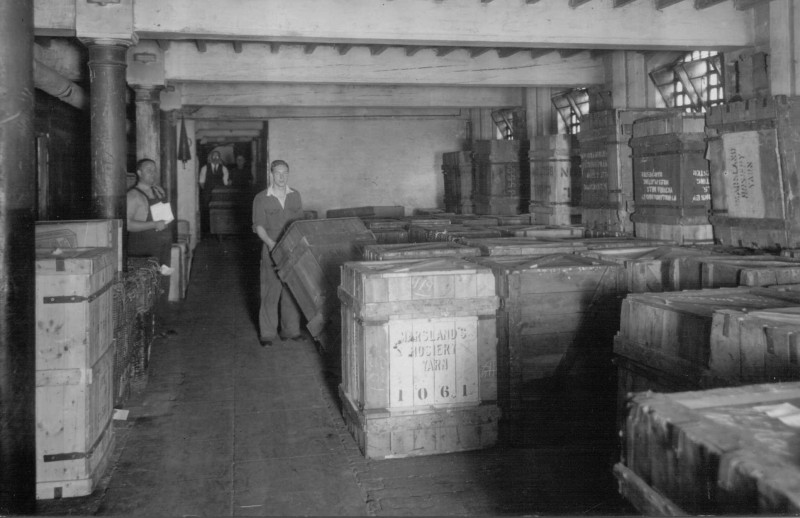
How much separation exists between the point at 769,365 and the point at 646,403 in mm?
1085

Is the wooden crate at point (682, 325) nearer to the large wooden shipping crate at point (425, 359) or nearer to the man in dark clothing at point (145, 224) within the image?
the large wooden shipping crate at point (425, 359)

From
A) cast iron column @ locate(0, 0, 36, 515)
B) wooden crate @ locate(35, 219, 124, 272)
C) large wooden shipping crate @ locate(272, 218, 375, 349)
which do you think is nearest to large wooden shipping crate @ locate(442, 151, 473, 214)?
large wooden shipping crate @ locate(272, 218, 375, 349)

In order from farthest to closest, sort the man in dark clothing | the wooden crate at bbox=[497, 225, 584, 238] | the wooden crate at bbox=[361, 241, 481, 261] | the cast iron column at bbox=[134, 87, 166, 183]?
the cast iron column at bbox=[134, 87, 166, 183]
the man in dark clothing
the wooden crate at bbox=[497, 225, 584, 238]
the wooden crate at bbox=[361, 241, 481, 261]

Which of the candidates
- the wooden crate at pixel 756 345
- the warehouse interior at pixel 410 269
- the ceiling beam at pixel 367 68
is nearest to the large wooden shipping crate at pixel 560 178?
the warehouse interior at pixel 410 269

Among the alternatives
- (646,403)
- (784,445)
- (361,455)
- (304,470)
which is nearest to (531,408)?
(361,455)

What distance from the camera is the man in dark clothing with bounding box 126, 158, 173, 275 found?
26.6 feet

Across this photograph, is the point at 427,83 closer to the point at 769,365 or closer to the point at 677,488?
the point at 769,365

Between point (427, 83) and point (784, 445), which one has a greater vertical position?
point (427, 83)

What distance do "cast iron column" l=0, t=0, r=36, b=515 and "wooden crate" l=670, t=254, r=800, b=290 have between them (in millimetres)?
4348

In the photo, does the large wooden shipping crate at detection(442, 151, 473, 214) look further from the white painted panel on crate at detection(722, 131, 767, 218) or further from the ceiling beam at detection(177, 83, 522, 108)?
the white painted panel on crate at detection(722, 131, 767, 218)

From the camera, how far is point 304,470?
4789 mm

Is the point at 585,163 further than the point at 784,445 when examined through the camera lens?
Yes

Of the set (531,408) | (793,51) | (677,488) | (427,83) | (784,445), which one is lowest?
(531,408)

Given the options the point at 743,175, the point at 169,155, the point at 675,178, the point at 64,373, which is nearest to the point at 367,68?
the point at 169,155
